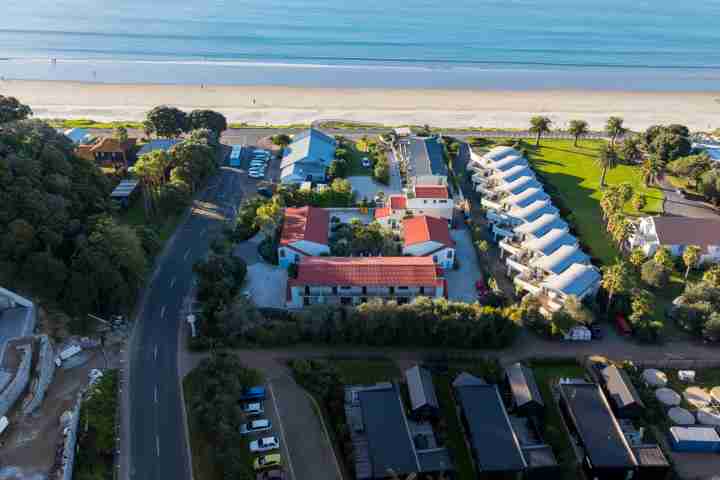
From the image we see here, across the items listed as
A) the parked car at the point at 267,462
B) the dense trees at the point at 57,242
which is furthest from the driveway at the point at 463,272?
the dense trees at the point at 57,242

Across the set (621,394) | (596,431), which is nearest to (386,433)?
(596,431)

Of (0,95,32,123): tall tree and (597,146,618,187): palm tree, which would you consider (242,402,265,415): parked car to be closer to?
(0,95,32,123): tall tree

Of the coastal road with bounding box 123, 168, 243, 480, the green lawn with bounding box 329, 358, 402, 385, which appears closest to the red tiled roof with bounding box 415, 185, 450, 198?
the coastal road with bounding box 123, 168, 243, 480

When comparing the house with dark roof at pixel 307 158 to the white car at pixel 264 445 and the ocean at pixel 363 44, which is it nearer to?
the white car at pixel 264 445

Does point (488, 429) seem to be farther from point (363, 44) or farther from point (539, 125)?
point (363, 44)

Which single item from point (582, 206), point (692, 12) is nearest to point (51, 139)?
point (582, 206)
